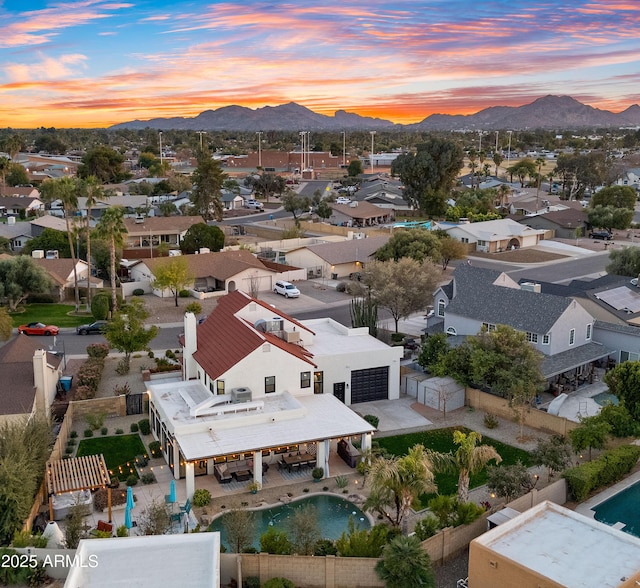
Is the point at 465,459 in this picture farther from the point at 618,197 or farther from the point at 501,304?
the point at 618,197

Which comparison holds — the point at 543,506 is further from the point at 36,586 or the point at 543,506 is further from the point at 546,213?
the point at 546,213

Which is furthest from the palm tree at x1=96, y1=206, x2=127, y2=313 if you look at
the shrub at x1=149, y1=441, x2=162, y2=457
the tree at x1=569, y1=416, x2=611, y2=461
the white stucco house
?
the tree at x1=569, y1=416, x2=611, y2=461

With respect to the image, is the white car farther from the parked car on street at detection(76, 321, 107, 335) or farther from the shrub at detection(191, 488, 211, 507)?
the shrub at detection(191, 488, 211, 507)

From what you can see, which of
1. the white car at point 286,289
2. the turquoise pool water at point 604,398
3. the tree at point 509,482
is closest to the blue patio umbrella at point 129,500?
the tree at point 509,482

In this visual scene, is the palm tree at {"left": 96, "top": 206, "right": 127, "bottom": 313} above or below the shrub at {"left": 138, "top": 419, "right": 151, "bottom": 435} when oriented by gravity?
above

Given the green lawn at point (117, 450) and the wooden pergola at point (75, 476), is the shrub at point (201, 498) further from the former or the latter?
the green lawn at point (117, 450)
